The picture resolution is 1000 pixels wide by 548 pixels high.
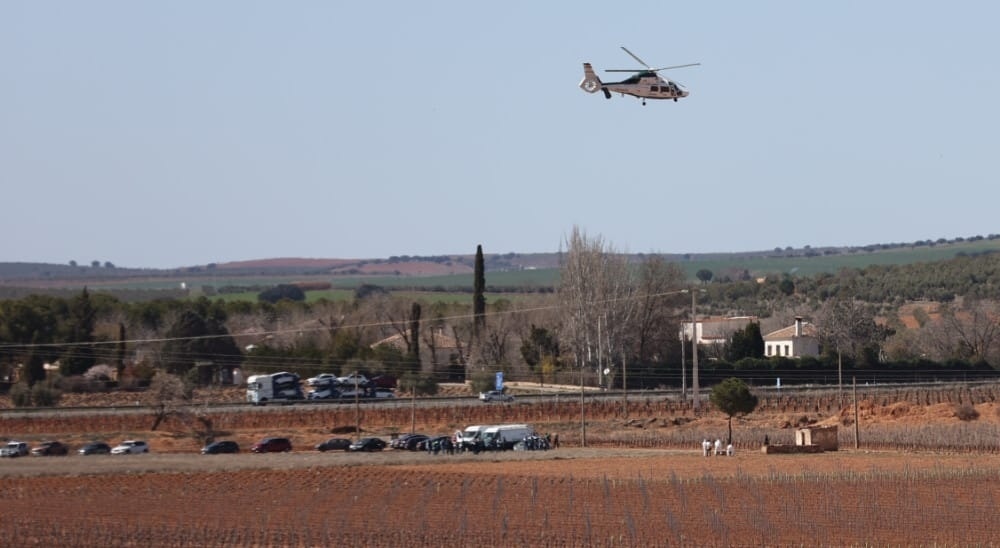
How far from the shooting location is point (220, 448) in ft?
209

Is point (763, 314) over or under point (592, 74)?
under

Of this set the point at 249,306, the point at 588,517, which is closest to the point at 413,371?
the point at 249,306

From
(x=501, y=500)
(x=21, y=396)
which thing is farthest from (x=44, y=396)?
(x=501, y=500)

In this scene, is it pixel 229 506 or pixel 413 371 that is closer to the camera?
pixel 229 506

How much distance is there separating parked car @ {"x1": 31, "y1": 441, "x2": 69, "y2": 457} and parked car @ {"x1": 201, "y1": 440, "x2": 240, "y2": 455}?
5648 mm

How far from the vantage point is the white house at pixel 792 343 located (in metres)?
120

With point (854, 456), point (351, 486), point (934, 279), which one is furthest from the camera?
point (934, 279)

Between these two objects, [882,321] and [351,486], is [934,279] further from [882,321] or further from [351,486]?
[351,486]

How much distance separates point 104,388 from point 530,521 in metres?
59.1

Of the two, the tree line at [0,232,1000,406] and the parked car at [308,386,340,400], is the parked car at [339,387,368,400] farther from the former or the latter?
the tree line at [0,232,1000,406]

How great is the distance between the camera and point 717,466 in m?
56.4

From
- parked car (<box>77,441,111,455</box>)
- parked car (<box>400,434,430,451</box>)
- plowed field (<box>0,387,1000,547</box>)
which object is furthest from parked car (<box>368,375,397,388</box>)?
parked car (<box>77,441,111,455</box>)

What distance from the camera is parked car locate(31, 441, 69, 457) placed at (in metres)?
60.4

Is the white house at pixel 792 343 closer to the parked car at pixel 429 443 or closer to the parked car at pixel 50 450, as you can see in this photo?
the parked car at pixel 429 443
